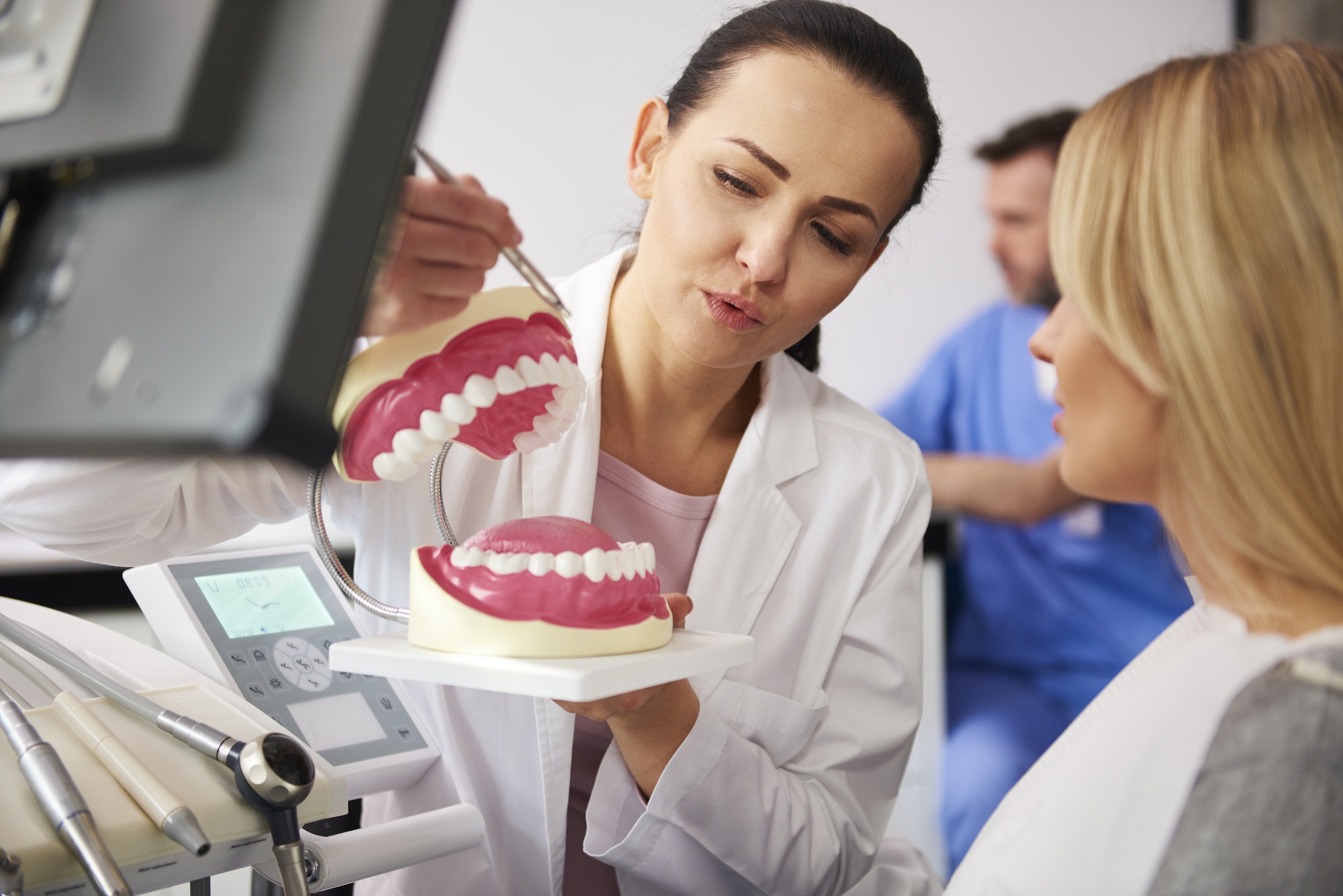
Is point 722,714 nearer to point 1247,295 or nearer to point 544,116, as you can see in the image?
point 1247,295

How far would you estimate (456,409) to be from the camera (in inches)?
30.1

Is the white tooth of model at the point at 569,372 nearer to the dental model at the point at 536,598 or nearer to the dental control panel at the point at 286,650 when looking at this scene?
the dental model at the point at 536,598

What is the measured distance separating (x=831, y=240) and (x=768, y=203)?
0.10 m

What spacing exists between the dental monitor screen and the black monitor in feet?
2.51

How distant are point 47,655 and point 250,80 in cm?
65

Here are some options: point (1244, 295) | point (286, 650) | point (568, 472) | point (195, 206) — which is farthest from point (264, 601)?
point (1244, 295)

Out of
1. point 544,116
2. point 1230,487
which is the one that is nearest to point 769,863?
point 1230,487

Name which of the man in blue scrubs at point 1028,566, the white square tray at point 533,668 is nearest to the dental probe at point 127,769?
the white square tray at point 533,668

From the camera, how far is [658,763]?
1095mm

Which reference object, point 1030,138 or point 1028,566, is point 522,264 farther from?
point 1030,138

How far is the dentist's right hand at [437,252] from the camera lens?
2.16ft

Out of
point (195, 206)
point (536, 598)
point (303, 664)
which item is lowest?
point (303, 664)

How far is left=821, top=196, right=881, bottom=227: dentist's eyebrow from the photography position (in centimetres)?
117

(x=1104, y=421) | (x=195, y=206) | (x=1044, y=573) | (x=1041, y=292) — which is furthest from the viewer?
(x=1041, y=292)
